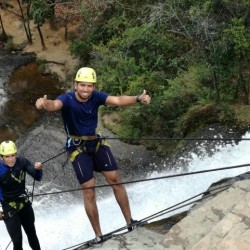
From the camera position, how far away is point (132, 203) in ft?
33.7

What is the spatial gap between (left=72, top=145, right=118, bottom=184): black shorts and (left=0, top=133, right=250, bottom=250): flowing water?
3.34 m

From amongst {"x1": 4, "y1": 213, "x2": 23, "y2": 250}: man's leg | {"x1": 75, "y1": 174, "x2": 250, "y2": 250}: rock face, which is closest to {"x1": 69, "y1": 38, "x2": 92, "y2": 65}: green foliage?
{"x1": 4, "y1": 213, "x2": 23, "y2": 250}: man's leg

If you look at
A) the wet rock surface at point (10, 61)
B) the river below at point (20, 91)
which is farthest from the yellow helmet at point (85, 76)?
the wet rock surface at point (10, 61)

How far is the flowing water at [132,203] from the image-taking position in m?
9.71

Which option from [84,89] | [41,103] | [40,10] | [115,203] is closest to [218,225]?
[84,89]

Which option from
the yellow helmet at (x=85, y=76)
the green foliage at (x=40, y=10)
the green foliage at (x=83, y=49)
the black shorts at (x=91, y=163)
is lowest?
the black shorts at (x=91, y=163)

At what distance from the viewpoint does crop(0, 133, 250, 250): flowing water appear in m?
9.71

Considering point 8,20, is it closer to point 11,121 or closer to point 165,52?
point 11,121

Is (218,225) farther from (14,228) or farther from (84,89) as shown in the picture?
(14,228)

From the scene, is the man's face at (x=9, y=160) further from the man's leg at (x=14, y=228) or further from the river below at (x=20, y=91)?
the river below at (x=20, y=91)

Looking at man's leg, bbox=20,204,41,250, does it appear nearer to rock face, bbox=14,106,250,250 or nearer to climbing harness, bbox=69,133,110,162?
climbing harness, bbox=69,133,110,162

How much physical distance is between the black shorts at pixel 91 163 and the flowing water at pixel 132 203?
334 centimetres

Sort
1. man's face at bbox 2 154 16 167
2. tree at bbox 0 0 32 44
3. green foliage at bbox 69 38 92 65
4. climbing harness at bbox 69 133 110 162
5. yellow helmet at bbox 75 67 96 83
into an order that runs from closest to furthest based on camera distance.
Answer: yellow helmet at bbox 75 67 96 83
climbing harness at bbox 69 133 110 162
man's face at bbox 2 154 16 167
green foliage at bbox 69 38 92 65
tree at bbox 0 0 32 44

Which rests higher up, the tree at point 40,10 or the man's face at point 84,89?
the tree at point 40,10
